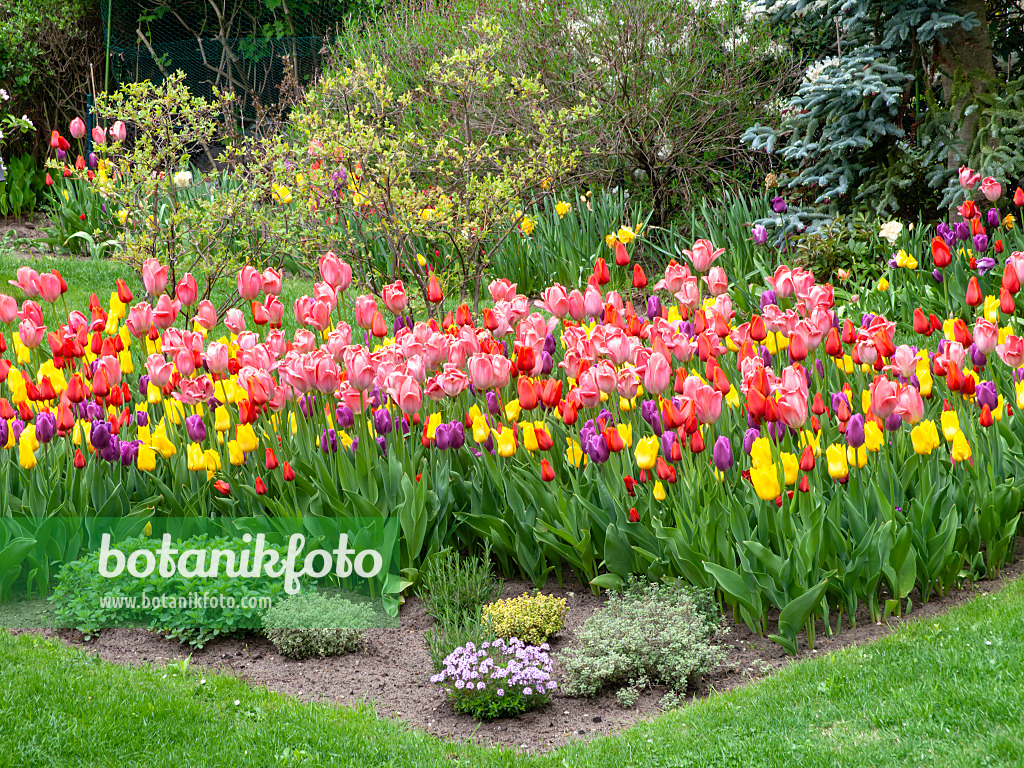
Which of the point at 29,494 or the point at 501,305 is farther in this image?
the point at 501,305

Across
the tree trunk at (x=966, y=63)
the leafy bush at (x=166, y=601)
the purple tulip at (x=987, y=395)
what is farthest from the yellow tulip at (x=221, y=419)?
the tree trunk at (x=966, y=63)

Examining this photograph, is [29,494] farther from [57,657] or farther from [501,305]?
[501,305]

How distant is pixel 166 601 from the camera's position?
365 centimetres

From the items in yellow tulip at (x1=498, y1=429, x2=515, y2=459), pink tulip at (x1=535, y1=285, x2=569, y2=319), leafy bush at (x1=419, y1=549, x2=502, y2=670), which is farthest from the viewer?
pink tulip at (x1=535, y1=285, x2=569, y2=319)

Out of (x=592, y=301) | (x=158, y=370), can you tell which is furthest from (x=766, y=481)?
(x=158, y=370)

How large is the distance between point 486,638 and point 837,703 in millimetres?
1201

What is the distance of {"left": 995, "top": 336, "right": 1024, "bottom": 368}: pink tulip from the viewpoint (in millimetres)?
3686

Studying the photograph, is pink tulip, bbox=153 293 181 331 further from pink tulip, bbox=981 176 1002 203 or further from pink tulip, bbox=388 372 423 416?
pink tulip, bbox=981 176 1002 203

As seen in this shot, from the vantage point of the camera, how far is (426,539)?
4.09 metres

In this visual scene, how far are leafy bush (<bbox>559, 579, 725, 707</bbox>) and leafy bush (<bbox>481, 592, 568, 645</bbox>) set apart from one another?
0.13 m

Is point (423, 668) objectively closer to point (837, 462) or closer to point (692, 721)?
point (692, 721)

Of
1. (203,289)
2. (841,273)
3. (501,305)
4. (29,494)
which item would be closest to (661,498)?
(501,305)

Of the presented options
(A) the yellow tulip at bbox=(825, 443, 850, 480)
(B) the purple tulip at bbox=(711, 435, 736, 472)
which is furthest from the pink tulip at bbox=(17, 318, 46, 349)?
(A) the yellow tulip at bbox=(825, 443, 850, 480)

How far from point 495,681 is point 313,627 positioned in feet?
2.50
